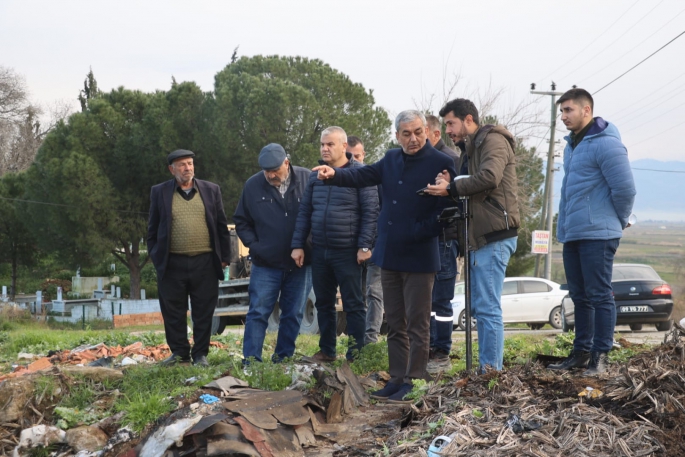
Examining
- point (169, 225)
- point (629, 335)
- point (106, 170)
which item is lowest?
point (629, 335)

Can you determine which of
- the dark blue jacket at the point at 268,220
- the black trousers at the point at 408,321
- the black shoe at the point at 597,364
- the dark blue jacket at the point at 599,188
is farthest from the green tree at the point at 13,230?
the black shoe at the point at 597,364

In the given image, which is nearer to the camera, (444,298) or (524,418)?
(524,418)

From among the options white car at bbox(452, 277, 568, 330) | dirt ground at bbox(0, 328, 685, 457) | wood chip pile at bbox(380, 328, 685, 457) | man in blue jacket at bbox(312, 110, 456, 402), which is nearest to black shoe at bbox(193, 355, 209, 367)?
dirt ground at bbox(0, 328, 685, 457)

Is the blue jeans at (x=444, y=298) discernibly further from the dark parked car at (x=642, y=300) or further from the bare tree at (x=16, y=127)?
the bare tree at (x=16, y=127)

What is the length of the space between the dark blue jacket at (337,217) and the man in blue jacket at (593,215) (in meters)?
1.75

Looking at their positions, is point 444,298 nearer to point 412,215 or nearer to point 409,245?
point 409,245

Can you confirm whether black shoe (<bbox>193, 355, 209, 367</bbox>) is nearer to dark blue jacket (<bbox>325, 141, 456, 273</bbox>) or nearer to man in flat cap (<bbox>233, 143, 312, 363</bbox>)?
man in flat cap (<bbox>233, 143, 312, 363</bbox>)

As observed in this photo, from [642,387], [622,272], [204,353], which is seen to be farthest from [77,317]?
[642,387]

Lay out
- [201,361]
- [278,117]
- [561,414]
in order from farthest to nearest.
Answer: [278,117] → [201,361] → [561,414]

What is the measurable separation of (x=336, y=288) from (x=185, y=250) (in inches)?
A: 58.6

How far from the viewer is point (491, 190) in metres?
5.46

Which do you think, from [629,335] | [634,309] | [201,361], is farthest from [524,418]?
[634,309]

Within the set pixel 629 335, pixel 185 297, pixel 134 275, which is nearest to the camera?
pixel 185 297

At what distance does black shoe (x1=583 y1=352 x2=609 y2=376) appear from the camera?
17.5ft
